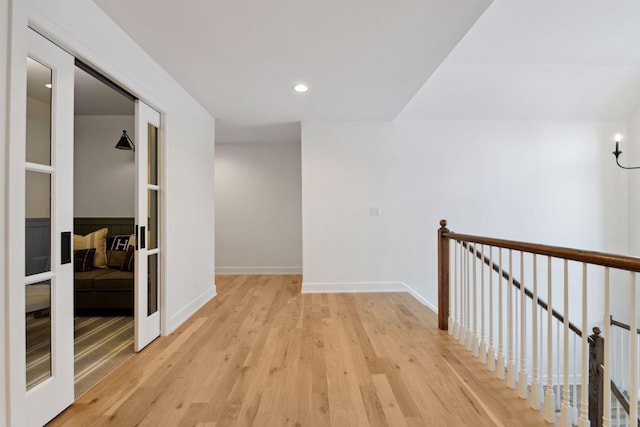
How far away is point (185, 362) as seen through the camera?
7.14 feet

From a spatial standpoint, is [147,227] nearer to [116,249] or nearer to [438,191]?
[116,249]

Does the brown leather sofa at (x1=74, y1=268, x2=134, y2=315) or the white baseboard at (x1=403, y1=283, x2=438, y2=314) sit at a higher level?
the brown leather sofa at (x1=74, y1=268, x2=134, y2=315)

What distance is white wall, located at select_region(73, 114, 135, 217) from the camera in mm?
4168

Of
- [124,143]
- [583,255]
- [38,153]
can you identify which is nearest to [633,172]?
[583,255]

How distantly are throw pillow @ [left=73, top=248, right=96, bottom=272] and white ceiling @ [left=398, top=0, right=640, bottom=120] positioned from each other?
4.51 metres

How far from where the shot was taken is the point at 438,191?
14.2 ft

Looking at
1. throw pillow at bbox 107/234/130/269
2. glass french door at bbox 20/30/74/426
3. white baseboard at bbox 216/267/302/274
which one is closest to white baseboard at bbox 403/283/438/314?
white baseboard at bbox 216/267/302/274

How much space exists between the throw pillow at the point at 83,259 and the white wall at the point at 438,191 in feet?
8.72

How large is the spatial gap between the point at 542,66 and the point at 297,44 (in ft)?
10.4

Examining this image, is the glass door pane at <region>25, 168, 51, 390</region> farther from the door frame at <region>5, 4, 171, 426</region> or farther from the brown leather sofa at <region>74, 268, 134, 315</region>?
the brown leather sofa at <region>74, 268, 134, 315</region>

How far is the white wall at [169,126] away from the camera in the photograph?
55.3 inches

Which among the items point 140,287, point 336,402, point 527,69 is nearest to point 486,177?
point 527,69

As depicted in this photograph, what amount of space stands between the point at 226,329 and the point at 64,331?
134cm

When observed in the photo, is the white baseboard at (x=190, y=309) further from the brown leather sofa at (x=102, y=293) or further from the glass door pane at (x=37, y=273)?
the glass door pane at (x=37, y=273)
